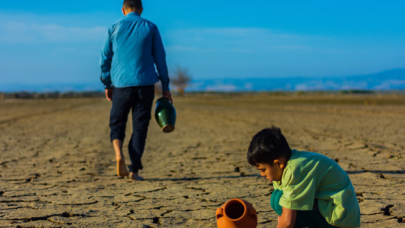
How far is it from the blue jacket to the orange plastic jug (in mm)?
1639

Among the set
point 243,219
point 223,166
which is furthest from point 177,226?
point 223,166

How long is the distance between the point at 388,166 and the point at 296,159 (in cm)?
272

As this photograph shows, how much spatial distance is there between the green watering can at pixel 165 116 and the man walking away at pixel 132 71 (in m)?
0.16

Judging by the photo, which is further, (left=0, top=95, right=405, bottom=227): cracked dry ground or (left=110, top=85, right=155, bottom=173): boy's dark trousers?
(left=110, top=85, right=155, bottom=173): boy's dark trousers

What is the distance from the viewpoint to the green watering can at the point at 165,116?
133 inches

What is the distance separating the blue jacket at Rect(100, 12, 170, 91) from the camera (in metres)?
3.23

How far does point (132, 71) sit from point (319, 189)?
2075mm

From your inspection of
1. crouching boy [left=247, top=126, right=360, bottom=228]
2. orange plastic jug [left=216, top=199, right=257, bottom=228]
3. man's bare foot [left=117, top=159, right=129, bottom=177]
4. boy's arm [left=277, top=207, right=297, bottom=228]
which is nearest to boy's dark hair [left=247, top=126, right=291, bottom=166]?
crouching boy [left=247, top=126, right=360, bottom=228]

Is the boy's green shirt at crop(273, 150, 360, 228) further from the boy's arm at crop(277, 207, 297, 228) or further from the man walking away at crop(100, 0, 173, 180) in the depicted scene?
the man walking away at crop(100, 0, 173, 180)

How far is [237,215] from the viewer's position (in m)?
1.92

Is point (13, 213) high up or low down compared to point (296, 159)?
down

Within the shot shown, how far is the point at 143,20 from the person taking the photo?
10.8 feet

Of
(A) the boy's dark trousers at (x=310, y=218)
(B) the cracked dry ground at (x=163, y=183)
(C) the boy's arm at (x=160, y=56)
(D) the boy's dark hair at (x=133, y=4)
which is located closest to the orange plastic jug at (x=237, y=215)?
(A) the boy's dark trousers at (x=310, y=218)

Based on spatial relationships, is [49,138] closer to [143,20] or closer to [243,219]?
[143,20]
